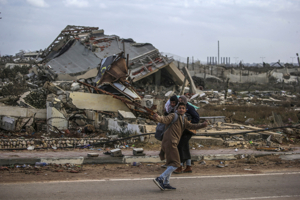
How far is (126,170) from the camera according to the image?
578cm

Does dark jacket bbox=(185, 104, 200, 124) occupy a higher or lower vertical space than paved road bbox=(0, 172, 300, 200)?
higher

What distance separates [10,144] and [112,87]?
18.4 ft

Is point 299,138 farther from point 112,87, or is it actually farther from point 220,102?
point 220,102

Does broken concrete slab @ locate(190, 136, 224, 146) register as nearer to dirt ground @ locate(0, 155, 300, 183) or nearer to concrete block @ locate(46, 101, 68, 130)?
dirt ground @ locate(0, 155, 300, 183)

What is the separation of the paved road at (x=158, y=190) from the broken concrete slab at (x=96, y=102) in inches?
279

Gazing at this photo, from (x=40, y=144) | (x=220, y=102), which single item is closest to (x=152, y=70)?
(x=220, y=102)

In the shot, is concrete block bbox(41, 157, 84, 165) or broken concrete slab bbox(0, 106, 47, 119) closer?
concrete block bbox(41, 157, 84, 165)

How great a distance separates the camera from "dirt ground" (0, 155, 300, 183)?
5.05 m

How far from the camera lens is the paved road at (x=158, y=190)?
4105 mm

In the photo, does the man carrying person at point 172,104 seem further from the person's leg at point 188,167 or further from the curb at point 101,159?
the curb at point 101,159

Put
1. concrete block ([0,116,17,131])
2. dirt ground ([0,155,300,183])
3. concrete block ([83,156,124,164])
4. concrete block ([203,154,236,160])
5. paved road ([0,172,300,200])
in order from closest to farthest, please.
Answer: paved road ([0,172,300,200])
dirt ground ([0,155,300,183])
concrete block ([83,156,124,164])
concrete block ([203,154,236,160])
concrete block ([0,116,17,131])

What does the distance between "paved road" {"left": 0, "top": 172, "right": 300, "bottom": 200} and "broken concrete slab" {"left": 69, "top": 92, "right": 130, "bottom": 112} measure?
23.2 ft

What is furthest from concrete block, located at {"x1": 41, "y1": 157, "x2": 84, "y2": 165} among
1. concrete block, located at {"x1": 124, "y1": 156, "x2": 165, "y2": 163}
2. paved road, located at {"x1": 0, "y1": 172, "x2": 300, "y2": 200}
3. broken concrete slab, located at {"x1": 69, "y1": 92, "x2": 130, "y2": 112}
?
broken concrete slab, located at {"x1": 69, "y1": 92, "x2": 130, "y2": 112}

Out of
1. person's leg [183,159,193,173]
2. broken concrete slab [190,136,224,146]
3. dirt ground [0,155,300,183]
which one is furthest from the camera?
broken concrete slab [190,136,224,146]
